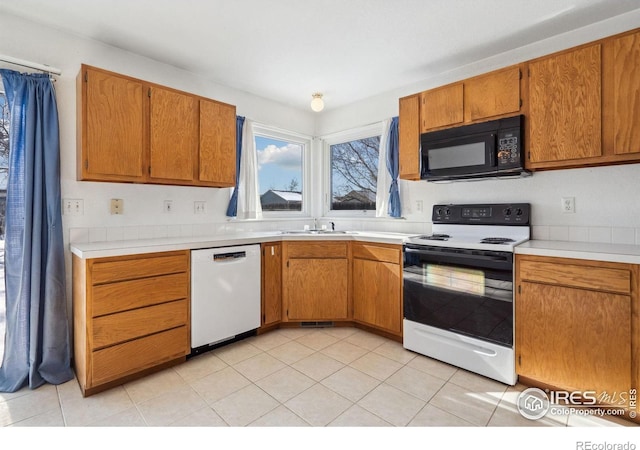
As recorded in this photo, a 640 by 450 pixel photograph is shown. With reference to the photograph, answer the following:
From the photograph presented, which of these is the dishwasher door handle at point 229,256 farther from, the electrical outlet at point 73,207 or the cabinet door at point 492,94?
the cabinet door at point 492,94

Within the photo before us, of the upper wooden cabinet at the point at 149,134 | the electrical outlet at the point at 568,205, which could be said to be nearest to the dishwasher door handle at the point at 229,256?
the upper wooden cabinet at the point at 149,134

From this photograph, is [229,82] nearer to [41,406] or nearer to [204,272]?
[204,272]

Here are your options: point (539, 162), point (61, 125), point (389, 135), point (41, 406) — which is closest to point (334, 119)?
point (389, 135)

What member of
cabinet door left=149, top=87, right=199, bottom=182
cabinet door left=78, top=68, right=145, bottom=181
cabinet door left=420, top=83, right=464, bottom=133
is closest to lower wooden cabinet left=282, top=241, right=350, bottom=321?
cabinet door left=149, top=87, right=199, bottom=182

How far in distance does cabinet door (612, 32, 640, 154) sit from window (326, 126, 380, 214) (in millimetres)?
1995

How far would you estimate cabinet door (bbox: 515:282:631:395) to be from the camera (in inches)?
65.6

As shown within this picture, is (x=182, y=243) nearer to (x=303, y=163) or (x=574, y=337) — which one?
(x=303, y=163)

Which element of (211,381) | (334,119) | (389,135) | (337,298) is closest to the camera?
(211,381)

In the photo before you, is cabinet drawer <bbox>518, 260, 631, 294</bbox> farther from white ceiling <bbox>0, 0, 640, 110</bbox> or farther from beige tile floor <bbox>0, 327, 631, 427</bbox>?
white ceiling <bbox>0, 0, 640, 110</bbox>

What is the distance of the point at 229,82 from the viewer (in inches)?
122

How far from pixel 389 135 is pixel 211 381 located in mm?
2729

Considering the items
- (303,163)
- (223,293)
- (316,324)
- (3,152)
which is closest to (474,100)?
(303,163)

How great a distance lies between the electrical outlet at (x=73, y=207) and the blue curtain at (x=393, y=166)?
2.67 metres

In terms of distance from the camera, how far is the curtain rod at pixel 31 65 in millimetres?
1969
